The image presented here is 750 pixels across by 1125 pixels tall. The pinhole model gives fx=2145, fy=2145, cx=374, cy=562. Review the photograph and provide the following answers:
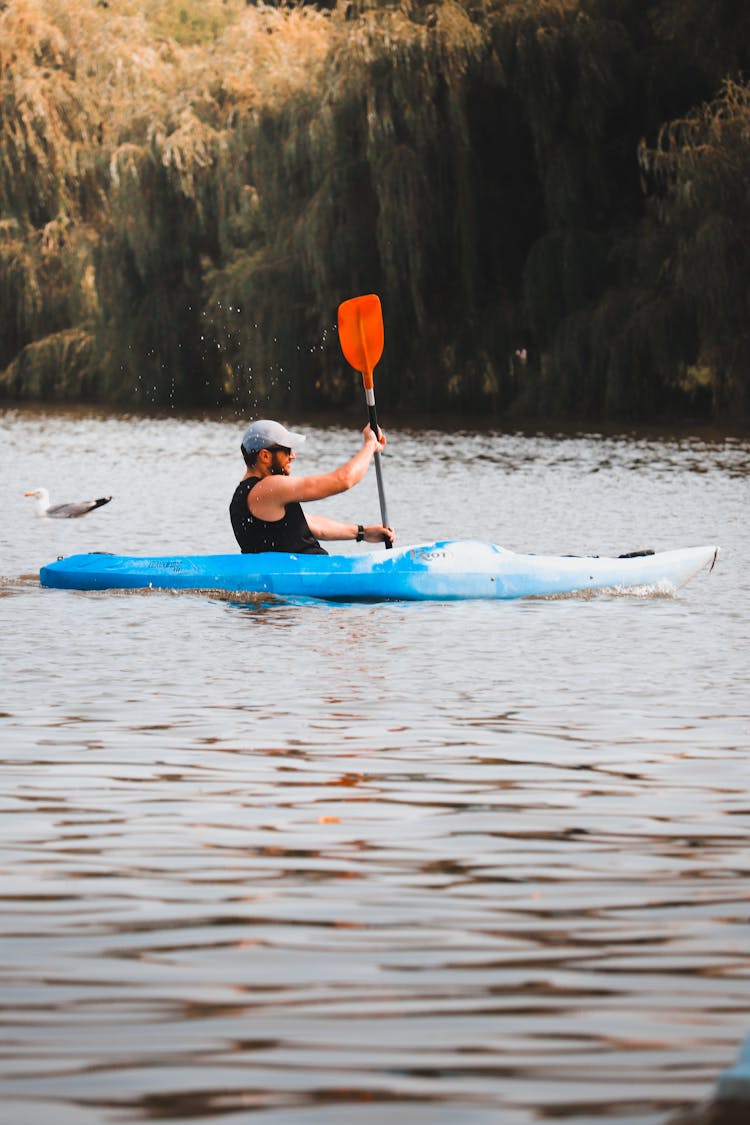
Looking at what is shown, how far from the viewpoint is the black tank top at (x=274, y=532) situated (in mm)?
10227

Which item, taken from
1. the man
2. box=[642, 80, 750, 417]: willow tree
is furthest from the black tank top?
box=[642, 80, 750, 417]: willow tree

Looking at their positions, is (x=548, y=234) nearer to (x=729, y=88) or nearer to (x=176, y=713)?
(x=729, y=88)

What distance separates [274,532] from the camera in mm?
10320

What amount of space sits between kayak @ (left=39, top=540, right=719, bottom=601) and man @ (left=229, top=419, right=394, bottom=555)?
100 millimetres

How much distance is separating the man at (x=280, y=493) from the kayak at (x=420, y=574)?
0.10 meters

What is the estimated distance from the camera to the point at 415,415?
28.4 metres

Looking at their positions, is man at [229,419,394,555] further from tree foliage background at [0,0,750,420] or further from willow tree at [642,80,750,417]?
tree foliage background at [0,0,750,420]

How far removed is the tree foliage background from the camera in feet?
79.9

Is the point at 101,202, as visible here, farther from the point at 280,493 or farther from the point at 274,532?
the point at 280,493

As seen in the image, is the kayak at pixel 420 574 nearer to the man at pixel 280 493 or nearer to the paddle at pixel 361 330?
the man at pixel 280 493

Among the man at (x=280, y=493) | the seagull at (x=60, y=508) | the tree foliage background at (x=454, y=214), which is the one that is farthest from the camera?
the tree foliage background at (x=454, y=214)

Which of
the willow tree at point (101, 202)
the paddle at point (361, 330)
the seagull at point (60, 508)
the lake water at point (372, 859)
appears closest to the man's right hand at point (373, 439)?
the lake water at point (372, 859)

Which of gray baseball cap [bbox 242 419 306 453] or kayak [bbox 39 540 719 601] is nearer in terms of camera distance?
gray baseball cap [bbox 242 419 306 453]

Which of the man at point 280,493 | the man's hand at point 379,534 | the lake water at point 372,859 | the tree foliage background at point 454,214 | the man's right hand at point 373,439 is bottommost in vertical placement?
the lake water at point 372,859
